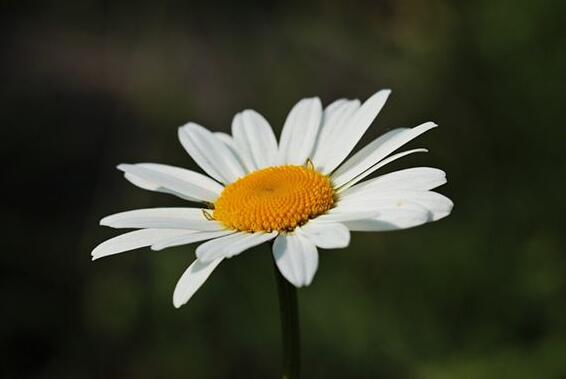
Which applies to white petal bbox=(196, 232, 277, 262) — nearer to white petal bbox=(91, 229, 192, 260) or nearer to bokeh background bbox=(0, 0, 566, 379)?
Result: white petal bbox=(91, 229, 192, 260)

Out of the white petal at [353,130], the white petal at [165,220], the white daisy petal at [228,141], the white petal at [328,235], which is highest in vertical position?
the white daisy petal at [228,141]

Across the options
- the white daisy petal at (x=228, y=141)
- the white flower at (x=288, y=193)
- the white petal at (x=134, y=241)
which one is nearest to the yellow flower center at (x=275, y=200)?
the white flower at (x=288, y=193)

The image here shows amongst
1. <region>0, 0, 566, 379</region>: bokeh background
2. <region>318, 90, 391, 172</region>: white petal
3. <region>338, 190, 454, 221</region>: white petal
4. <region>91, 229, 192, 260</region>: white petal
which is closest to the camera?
<region>338, 190, 454, 221</region>: white petal

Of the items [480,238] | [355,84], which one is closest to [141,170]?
[480,238]

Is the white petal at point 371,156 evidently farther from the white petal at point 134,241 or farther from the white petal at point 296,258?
the white petal at point 134,241

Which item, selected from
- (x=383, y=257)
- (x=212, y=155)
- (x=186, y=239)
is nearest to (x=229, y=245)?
(x=186, y=239)

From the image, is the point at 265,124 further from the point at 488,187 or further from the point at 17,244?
the point at 17,244

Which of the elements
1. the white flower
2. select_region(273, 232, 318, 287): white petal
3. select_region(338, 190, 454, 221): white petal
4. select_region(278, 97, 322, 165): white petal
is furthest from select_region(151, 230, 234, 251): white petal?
select_region(278, 97, 322, 165): white petal
